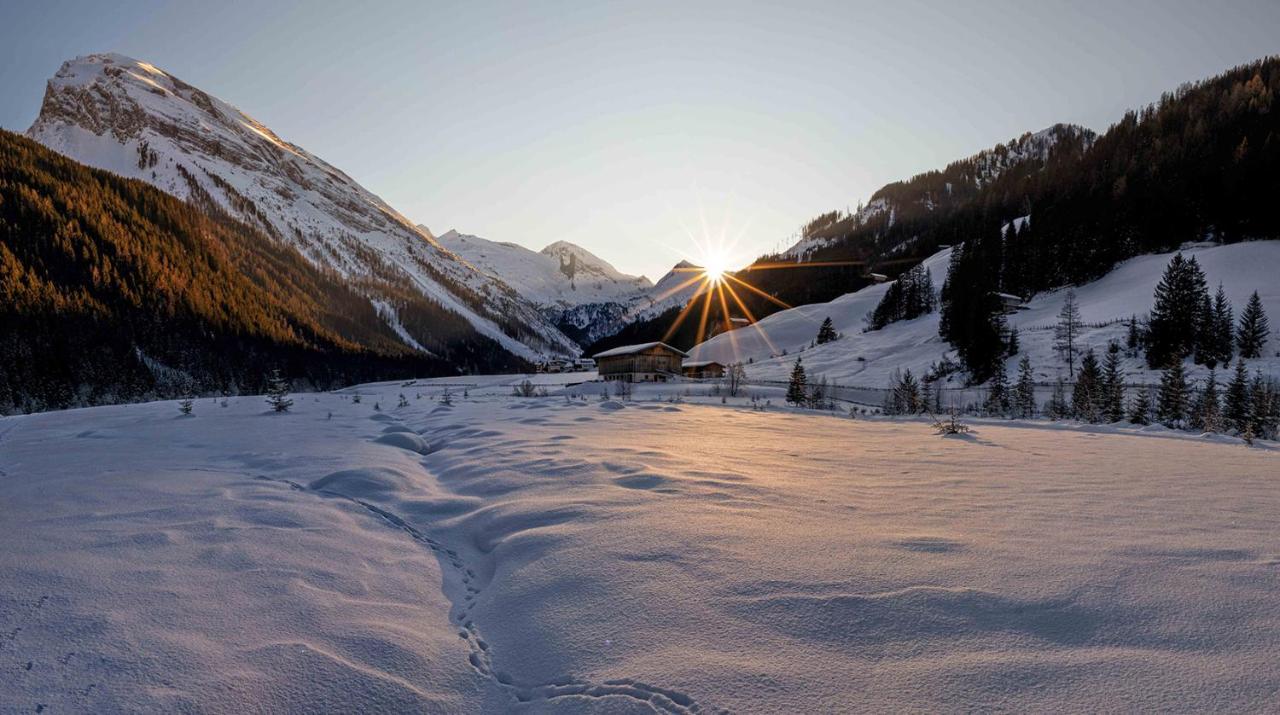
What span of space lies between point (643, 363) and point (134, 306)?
65.3 meters

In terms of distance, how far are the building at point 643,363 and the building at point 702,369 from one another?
487 cm

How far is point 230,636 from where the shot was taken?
7.68 ft

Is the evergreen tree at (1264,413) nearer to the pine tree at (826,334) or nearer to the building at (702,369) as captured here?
the building at (702,369)

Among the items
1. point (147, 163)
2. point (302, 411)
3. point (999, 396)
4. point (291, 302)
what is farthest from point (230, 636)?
point (147, 163)

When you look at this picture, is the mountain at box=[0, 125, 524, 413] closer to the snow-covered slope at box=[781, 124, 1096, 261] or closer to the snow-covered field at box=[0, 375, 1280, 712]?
the snow-covered field at box=[0, 375, 1280, 712]

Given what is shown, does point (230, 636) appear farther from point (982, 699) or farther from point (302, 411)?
point (302, 411)

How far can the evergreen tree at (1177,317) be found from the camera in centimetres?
3788

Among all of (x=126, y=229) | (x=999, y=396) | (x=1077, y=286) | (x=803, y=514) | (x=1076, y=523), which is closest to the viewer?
(x=1076, y=523)

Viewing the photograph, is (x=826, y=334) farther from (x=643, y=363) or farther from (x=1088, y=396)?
(x=1088, y=396)

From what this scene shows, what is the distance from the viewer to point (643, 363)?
49.7 m

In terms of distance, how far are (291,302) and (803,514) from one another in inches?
4447

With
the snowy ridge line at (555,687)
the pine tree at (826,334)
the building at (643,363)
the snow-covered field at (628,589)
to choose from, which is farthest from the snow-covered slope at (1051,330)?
the snowy ridge line at (555,687)

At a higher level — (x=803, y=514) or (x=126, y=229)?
(x=126, y=229)

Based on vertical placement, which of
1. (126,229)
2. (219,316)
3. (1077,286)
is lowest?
(219,316)
